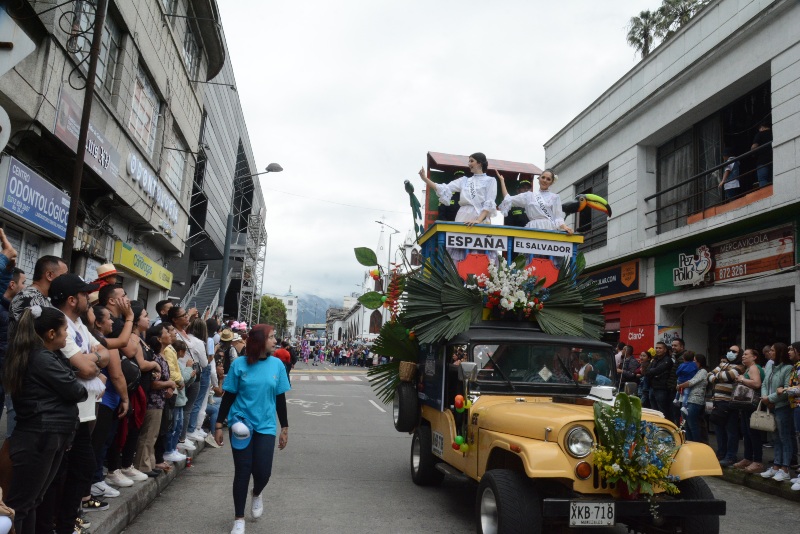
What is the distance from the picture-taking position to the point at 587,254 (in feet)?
64.0

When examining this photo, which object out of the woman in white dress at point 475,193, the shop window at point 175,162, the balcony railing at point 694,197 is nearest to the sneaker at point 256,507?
the woman in white dress at point 475,193

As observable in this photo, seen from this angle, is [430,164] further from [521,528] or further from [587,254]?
[587,254]

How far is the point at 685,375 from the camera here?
11.3m

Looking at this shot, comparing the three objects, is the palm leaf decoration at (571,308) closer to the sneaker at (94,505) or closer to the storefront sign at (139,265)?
the sneaker at (94,505)

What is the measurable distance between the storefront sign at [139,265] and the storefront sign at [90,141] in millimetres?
2531

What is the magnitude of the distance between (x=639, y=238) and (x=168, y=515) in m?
14.0

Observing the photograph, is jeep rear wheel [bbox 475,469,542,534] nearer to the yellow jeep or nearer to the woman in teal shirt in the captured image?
the yellow jeep

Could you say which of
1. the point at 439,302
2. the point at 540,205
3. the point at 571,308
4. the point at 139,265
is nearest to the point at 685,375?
the point at 540,205

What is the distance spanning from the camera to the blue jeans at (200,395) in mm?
9211

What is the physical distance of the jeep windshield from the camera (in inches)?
245

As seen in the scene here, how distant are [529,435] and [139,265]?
1511 centimetres

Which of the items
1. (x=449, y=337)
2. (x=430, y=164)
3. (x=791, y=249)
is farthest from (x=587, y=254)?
(x=449, y=337)

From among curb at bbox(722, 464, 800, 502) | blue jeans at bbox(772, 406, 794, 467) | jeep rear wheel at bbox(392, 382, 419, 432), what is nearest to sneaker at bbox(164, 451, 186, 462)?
jeep rear wheel at bbox(392, 382, 419, 432)

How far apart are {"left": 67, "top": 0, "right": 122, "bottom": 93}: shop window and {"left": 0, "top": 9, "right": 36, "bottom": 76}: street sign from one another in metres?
7.10
